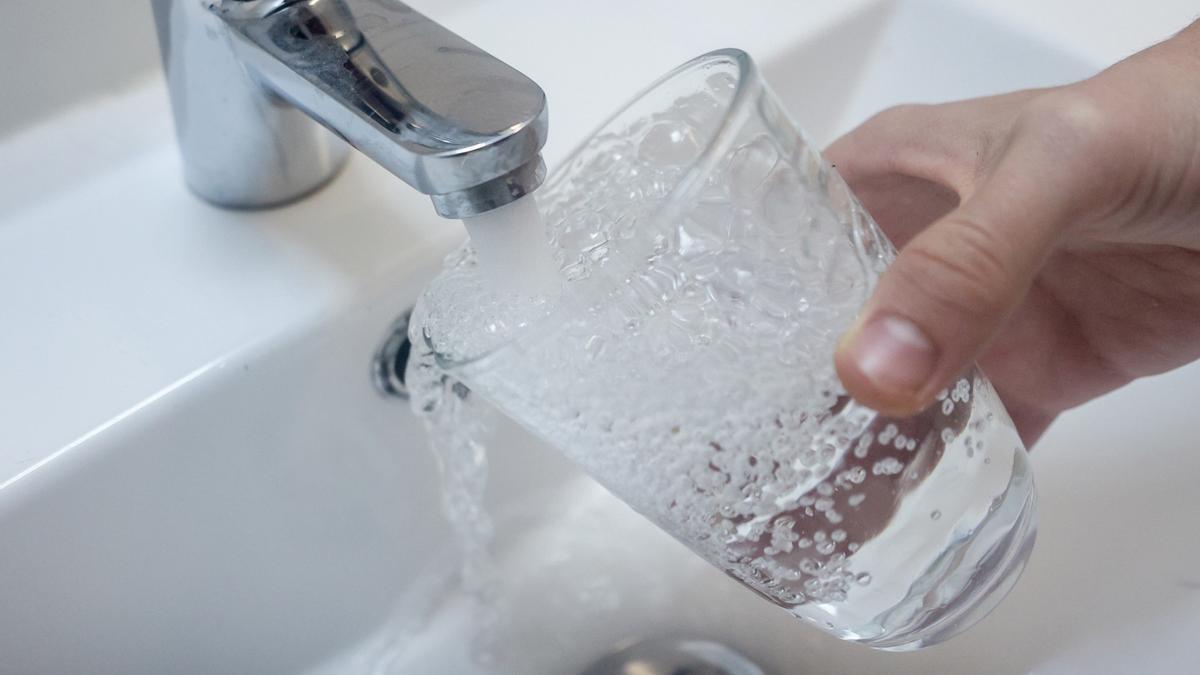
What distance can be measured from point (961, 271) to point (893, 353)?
0.09 ft

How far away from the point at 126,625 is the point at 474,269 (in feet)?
0.54

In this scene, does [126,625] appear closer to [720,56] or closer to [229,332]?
[229,332]

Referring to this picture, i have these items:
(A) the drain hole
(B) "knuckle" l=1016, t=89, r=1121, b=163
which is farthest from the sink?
(B) "knuckle" l=1016, t=89, r=1121, b=163

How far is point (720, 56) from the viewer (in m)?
0.27

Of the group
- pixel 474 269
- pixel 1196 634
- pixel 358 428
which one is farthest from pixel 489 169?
pixel 1196 634

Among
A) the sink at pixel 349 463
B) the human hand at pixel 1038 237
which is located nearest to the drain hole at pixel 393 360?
the sink at pixel 349 463

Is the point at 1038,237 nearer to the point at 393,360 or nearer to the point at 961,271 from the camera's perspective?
the point at 961,271

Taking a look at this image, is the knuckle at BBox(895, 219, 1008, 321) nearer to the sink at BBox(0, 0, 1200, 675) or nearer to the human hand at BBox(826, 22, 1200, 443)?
the human hand at BBox(826, 22, 1200, 443)

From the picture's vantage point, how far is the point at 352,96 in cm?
29

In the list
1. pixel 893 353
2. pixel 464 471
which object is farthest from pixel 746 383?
pixel 464 471

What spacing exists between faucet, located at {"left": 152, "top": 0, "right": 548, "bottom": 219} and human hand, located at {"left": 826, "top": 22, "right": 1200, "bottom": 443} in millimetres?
95

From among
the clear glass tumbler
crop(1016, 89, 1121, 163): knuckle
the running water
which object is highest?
crop(1016, 89, 1121, 163): knuckle

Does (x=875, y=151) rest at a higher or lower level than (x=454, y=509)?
higher

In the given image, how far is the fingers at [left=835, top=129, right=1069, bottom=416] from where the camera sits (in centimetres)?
24
